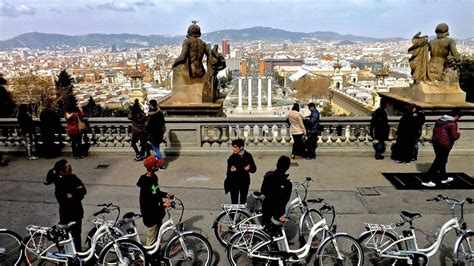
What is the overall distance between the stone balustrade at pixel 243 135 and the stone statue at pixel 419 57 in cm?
125

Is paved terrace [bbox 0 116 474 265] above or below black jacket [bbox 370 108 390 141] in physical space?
below

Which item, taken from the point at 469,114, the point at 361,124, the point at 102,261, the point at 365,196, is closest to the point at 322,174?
the point at 365,196

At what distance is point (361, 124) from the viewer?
35.3 ft

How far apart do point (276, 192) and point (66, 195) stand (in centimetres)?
272

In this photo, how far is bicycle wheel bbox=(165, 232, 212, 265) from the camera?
5.14 m

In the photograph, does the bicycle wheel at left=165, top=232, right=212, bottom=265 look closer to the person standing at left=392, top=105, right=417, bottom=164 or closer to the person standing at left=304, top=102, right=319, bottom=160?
the person standing at left=304, top=102, right=319, bottom=160

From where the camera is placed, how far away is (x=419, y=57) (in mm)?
10672

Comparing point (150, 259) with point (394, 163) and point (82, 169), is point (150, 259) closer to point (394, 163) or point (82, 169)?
point (82, 169)

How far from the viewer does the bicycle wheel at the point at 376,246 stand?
5094 mm

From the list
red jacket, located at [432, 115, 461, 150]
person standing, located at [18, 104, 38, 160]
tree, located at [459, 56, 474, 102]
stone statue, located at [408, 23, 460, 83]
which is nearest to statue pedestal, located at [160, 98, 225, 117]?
person standing, located at [18, 104, 38, 160]

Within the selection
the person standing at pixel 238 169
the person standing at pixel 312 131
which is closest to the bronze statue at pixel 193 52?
the person standing at pixel 312 131

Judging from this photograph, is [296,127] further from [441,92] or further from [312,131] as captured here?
[441,92]

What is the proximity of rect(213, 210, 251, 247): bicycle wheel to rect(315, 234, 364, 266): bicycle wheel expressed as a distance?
1204mm

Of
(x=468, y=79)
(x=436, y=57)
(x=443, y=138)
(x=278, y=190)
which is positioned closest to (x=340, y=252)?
(x=278, y=190)
